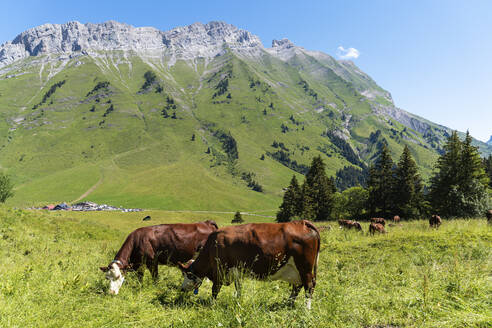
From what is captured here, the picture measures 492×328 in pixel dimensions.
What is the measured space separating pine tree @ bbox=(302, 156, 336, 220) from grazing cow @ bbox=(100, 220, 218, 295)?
46.3 metres

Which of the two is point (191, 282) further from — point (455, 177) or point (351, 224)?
point (455, 177)

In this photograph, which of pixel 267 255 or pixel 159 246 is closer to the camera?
pixel 267 255

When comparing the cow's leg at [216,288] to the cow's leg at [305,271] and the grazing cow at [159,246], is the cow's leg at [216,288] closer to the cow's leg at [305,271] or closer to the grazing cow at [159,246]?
the cow's leg at [305,271]

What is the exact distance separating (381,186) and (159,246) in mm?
49303

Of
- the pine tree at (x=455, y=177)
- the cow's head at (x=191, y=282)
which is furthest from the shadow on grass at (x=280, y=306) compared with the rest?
the pine tree at (x=455, y=177)

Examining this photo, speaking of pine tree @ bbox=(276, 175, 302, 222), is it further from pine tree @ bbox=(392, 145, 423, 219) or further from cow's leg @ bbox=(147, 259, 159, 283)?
cow's leg @ bbox=(147, 259, 159, 283)

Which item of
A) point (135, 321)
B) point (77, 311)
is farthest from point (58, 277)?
point (135, 321)

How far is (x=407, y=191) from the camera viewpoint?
44625 millimetres

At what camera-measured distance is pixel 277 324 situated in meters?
4.33

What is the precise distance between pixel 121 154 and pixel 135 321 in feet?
710

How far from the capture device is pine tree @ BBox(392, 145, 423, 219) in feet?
146

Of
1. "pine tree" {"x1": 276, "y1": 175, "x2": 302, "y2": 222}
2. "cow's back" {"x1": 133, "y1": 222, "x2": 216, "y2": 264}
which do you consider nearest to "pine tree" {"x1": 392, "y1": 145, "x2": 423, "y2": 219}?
"pine tree" {"x1": 276, "y1": 175, "x2": 302, "y2": 222}

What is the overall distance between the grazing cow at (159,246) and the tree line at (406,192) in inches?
1132

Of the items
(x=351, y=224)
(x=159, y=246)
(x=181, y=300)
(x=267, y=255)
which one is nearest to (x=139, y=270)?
(x=159, y=246)
